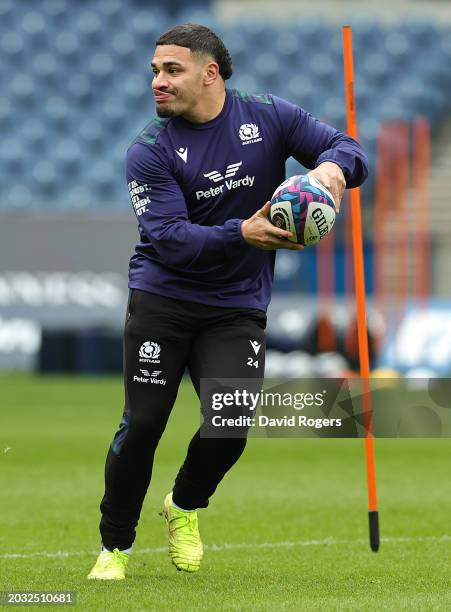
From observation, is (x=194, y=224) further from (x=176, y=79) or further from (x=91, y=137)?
(x=91, y=137)

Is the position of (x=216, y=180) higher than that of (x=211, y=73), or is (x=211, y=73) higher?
(x=211, y=73)

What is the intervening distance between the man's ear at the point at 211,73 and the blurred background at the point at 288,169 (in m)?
12.9

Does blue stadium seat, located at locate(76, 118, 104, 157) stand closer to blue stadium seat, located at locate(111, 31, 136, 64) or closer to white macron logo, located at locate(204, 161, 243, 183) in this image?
blue stadium seat, located at locate(111, 31, 136, 64)

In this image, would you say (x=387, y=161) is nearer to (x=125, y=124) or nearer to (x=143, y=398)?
(x=125, y=124)

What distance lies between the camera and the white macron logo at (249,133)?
19.0ft

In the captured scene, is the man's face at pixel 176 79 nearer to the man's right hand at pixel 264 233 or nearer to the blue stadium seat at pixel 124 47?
the man's right hand at pixel 264 233

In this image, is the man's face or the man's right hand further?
the man's face

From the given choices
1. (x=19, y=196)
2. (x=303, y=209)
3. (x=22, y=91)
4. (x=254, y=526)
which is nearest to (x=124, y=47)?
(x=22, y=91)

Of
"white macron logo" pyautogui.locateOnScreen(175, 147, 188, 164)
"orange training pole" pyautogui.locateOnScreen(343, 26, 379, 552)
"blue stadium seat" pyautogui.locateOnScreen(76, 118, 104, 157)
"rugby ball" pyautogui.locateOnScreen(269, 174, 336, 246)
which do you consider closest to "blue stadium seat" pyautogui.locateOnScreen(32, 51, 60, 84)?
"blue stadium seat" pyautogui.locateOnScreen(76, 118, 104, 157)

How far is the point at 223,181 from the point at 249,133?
249 mm

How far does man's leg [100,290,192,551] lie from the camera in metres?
5.71

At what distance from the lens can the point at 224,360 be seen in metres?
5.74

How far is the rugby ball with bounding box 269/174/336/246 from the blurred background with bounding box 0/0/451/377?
13126 millimetres

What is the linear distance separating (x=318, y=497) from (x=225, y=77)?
4.08 meters
